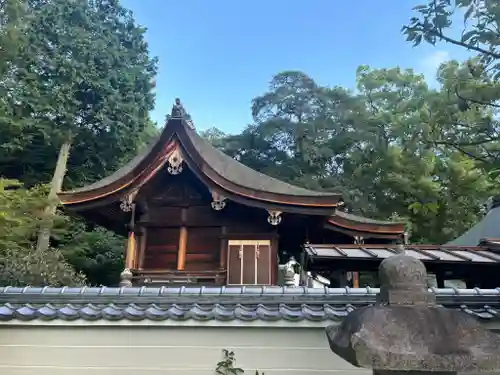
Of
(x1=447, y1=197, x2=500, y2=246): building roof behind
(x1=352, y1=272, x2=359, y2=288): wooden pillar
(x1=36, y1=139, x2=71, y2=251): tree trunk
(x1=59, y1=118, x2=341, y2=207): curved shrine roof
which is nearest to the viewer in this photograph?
(x1=59, y1=118, x2=341, y2=207): curved shrine roof

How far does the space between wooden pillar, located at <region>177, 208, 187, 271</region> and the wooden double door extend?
35.7 inches

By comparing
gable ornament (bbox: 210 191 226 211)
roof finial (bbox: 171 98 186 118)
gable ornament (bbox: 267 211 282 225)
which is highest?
roof finial (bbox: 171 98 186 118)

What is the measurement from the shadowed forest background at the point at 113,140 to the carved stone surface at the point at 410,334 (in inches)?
392

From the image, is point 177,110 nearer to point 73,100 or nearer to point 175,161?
point 175,161

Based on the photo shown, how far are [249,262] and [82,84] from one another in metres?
12.4

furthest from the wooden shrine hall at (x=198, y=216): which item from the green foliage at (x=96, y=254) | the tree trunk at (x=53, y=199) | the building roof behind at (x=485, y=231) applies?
the green foliage at (x=96, y=254)

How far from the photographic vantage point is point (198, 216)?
31.1ft

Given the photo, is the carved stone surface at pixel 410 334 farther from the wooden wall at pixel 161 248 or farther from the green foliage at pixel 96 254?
the green foliage at pixel 96 254

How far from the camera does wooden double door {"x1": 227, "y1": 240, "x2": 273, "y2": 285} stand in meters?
9.02

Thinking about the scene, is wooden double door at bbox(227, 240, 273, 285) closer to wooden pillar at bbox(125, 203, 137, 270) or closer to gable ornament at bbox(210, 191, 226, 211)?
gable ornament at bbox(210, 191, 226, 211)

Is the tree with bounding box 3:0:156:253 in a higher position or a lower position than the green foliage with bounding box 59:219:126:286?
higher

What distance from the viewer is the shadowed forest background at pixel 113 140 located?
53.0 ft

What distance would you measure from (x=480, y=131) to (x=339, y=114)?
19264 mm

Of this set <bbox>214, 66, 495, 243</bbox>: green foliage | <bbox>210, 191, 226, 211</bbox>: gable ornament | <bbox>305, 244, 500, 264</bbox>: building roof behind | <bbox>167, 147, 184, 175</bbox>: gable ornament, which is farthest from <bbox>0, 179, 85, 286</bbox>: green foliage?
<bbox>214, 66, 495, 243</bbox>: green foliage
